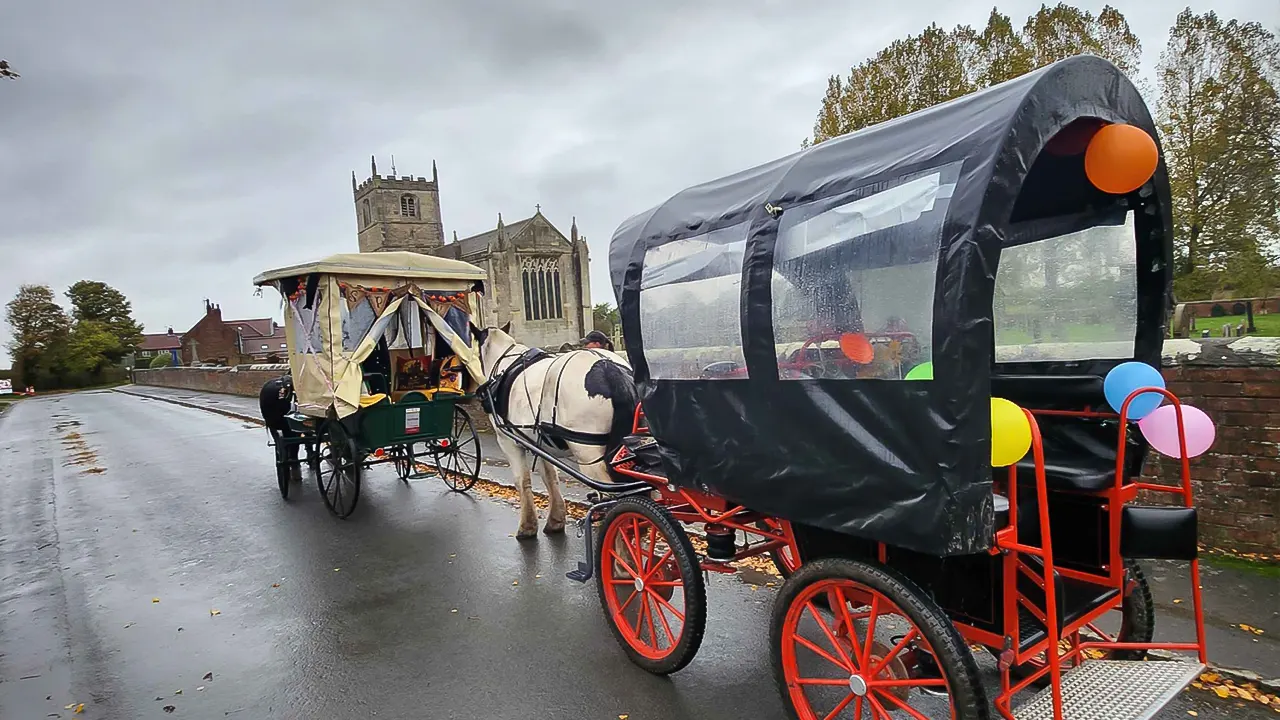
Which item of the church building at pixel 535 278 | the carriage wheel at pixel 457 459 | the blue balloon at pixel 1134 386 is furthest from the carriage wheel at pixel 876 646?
the church building at pixel 535 278

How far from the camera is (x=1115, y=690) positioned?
245 centimetres

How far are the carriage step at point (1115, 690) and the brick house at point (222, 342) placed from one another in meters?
71.4

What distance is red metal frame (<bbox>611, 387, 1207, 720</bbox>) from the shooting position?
215 centimetres

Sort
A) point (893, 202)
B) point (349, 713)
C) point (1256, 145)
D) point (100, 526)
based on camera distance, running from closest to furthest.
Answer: point (893, 202)
point (349, 713)
point (100, 526)
point (1256, 145)

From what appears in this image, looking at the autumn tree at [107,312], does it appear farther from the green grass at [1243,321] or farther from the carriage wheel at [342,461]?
the green grass at [1243,321]

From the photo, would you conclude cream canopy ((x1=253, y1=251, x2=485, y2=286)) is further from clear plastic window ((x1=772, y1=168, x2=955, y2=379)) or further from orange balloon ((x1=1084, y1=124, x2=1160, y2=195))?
orange balloon ((x1=1084, y1=124, x2=1160, y2=195))

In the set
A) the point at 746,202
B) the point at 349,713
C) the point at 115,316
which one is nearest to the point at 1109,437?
the point at 746,202

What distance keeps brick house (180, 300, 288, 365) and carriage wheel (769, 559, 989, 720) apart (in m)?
70.7

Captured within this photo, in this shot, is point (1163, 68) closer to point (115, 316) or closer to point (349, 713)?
point (349, 713)

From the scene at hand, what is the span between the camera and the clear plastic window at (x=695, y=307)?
2.93 metres

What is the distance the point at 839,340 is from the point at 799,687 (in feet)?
4.70

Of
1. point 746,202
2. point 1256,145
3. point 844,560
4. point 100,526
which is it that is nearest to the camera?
point 844,560

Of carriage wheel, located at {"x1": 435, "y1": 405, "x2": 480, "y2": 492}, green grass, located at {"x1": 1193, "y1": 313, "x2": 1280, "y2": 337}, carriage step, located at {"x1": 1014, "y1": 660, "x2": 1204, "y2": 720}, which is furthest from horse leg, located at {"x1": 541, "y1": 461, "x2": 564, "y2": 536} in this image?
green grass, located at {"x1": 1193, "y1": 313, "x2": 1280, "y2": 337}

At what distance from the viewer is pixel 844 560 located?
8.15 feet
